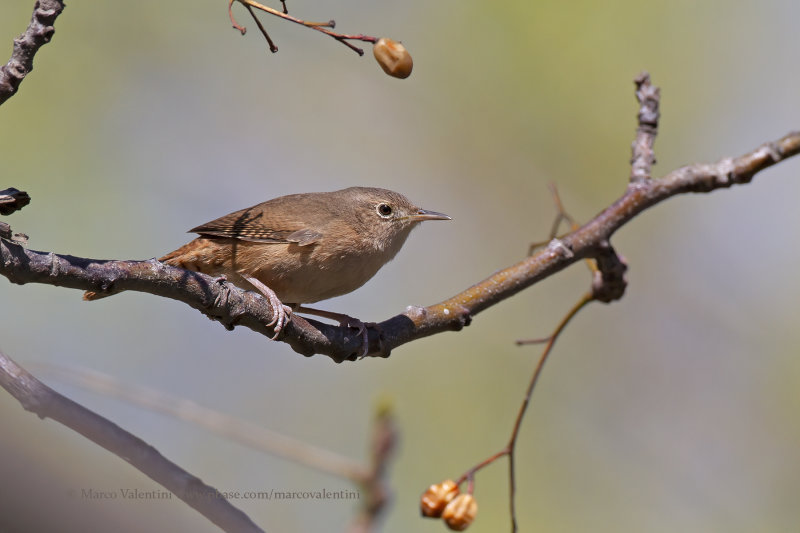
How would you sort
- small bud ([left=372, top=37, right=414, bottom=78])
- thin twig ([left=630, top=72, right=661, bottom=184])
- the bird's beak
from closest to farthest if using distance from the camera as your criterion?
small bud ([left=372, top=37, right=414, bottom=78]), thin twig ([left=630, top=72, right=661, bottom=184]), the bird's beak

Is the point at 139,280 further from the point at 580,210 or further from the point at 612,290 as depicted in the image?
the point at 580,210

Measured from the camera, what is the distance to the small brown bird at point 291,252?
168 inches

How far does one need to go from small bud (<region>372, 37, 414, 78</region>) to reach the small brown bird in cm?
135

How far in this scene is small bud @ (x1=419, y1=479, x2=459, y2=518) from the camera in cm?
335

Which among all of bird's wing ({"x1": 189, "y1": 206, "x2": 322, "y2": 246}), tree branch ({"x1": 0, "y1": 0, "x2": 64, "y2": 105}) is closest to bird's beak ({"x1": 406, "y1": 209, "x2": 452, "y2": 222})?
bird's wing ({"x1": 189, "y1": 206, "x2": 322, "y2": 246})

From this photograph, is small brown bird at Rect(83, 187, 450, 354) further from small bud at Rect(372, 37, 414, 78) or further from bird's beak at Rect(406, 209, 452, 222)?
small bud at Rect(372, 37, 414, 78)

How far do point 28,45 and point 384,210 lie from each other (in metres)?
3.02

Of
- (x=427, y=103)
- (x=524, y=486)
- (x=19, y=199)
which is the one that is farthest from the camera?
(x=427, y=103)

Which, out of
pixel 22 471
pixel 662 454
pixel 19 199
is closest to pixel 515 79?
pixel 662 454

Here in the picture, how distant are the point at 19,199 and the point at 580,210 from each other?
569cm

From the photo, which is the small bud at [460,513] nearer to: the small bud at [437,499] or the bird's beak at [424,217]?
the small bud at [437,499]

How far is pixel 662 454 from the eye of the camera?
6.25 meters

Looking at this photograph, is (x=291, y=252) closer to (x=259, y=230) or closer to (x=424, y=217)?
(x=259, y=230)

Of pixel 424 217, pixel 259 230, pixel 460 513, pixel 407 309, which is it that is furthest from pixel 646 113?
pixel 460 513
